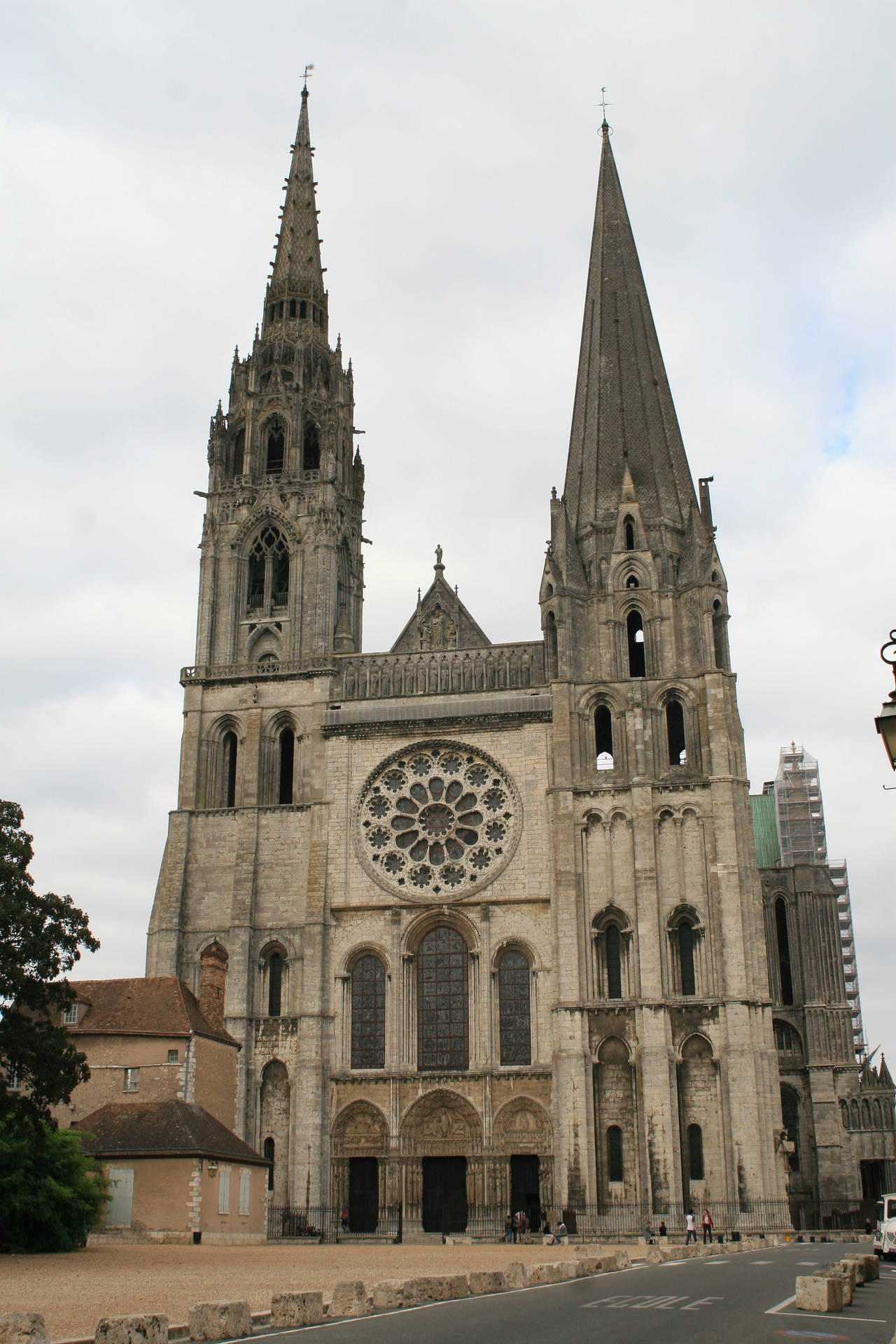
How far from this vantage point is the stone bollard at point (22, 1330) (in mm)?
9812

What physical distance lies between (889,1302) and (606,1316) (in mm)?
4235

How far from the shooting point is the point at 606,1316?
1277 cm

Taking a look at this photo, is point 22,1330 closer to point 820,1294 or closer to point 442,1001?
point 820,1294

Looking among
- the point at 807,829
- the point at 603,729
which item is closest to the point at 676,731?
the point at 603,729

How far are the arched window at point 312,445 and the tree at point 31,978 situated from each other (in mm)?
24180

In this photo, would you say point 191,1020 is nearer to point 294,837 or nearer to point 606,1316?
point 294,837

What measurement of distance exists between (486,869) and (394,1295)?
24.9 m

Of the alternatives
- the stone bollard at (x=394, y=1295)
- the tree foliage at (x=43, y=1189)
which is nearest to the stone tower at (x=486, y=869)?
the tree foliage at (x=43, y=1189)

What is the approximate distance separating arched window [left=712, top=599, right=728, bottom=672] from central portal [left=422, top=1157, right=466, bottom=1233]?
1606cm

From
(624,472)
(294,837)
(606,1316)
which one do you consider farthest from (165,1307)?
(624,472)

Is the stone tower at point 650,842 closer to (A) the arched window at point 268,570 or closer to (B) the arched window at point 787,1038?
(B) the arched window at point 787,1038

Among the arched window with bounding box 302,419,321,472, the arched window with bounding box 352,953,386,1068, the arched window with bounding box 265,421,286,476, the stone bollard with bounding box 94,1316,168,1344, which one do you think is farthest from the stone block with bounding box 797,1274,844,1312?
the arched window with bounding box 265,421,286,476

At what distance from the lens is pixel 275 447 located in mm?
46938

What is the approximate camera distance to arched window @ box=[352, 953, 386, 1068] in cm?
3778
